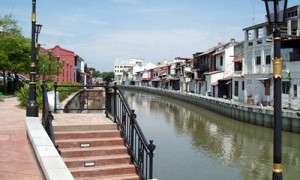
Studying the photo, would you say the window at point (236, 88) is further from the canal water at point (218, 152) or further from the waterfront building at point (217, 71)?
the canal water at point (218, 152)

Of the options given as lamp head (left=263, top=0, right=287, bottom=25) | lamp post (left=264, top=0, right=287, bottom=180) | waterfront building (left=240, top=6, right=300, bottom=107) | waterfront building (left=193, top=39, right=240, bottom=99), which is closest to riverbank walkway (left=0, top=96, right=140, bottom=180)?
lamp post (left=264, top=0, right=287, bottom=180)

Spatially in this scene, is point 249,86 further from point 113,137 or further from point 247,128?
point 113,137

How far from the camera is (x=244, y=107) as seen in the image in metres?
31.8

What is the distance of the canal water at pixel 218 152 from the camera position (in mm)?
14913

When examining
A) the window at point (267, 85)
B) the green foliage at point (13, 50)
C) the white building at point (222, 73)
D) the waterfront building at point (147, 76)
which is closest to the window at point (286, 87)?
the window at point (267, 85)

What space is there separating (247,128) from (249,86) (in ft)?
30.3

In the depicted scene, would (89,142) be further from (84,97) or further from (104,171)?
(84,97)

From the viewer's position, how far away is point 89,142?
25.3ft

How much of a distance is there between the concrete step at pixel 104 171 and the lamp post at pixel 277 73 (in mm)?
3520

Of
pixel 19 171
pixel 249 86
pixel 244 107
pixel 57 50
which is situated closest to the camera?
pixel 19 171

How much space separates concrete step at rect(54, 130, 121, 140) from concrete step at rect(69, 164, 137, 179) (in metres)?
1.00

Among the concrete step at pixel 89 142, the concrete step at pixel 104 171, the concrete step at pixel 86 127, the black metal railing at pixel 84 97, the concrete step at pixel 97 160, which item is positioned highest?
the black metal railing at pixel 84 97

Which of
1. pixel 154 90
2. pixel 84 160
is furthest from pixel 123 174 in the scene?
pixel 154 90

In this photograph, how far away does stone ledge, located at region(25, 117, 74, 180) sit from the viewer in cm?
463
